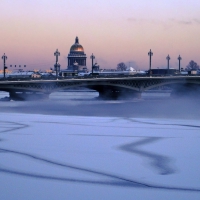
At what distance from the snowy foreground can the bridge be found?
34.9 m

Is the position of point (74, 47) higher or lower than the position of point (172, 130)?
higher

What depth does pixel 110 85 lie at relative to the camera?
156 feet

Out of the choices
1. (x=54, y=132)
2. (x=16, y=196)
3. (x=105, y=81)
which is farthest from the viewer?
(x=105, y=81)

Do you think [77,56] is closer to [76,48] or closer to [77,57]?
[77,57]

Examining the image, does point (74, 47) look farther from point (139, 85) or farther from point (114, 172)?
point (114, 172)

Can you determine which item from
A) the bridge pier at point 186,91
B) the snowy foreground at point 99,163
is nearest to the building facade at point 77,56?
the bridge pier at point 186,91

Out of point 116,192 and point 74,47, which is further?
point 74,47

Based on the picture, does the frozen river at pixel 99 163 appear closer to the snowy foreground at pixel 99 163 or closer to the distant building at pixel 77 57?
the snowy foreground at pixel 99 163

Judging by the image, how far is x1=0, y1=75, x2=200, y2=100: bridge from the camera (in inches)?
1726

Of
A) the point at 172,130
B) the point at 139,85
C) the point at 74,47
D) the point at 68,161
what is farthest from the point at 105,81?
the point at 74,47

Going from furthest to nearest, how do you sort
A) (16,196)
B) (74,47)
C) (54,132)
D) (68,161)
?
(74,47)
(54,132)
(68,161)
(16,196)

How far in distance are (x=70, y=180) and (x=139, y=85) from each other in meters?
43.6

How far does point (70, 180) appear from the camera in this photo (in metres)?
5.30

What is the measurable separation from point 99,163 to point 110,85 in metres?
41.5
